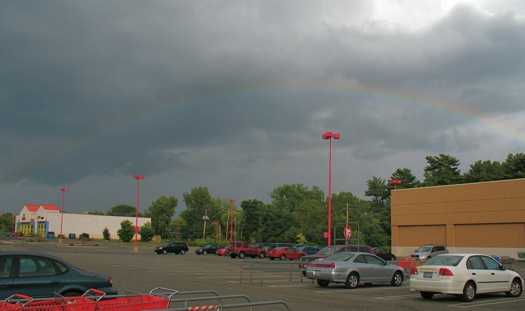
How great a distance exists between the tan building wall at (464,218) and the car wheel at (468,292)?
113 ft

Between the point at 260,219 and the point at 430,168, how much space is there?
31.6 meters

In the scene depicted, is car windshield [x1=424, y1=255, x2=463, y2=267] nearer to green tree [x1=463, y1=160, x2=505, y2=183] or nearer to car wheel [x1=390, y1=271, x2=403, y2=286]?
car wheel [x1=390, y1=271, x2=403, y2=286]

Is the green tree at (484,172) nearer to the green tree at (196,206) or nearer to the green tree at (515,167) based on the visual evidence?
the green tree at (515,167)

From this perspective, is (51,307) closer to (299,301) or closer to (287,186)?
(299,301)

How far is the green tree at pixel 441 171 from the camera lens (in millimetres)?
78500

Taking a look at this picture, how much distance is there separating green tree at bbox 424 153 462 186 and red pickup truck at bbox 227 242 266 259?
36798mm

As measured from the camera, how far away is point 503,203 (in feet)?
156

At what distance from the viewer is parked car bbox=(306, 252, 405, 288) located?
19453 mm

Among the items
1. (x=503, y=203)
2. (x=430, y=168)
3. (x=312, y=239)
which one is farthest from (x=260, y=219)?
(x=503, y=203)

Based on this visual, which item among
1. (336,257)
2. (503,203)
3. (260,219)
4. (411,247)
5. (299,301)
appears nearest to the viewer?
(299,301)

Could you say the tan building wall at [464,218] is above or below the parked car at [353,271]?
above

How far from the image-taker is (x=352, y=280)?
1970 cm

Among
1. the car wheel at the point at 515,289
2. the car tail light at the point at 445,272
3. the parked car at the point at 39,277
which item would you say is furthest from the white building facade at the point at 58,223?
the parked car at the point at 39,277

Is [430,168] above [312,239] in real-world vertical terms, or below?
above
